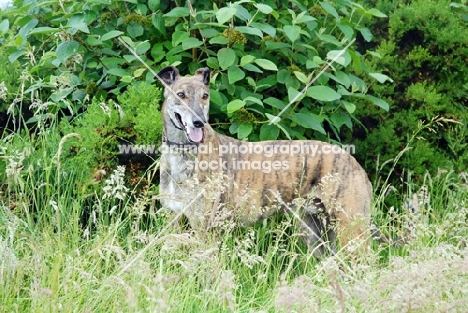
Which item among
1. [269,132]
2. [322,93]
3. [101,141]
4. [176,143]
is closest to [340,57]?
[322,93]

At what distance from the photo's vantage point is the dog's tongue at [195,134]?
17.7 feet

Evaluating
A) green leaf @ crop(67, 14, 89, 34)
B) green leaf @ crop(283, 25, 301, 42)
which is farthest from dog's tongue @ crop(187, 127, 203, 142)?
green leaf @ crop(67, 14, 89, 34)

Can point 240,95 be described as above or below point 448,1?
below

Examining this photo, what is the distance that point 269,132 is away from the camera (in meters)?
6.04

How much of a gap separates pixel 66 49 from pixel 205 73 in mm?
1277

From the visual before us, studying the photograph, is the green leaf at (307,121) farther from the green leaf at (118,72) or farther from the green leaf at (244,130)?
the green leaf at (118,72)

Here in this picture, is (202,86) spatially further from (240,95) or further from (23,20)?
(23,20)

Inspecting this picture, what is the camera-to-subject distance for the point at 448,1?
25.2 feet

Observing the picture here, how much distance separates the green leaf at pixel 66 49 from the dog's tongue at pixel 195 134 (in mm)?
1349

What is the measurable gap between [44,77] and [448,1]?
4373 millimetres

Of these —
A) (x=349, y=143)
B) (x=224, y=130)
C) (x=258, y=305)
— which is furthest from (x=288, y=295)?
(x=349, y=143)

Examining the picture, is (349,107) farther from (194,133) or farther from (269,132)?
(194,133)

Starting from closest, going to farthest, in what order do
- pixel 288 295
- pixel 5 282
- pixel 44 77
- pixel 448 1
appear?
pixel 288 295, pixel 5 282, pixel 44 77, pixel 448 1

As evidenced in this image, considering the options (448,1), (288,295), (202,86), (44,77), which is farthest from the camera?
(448,1)
